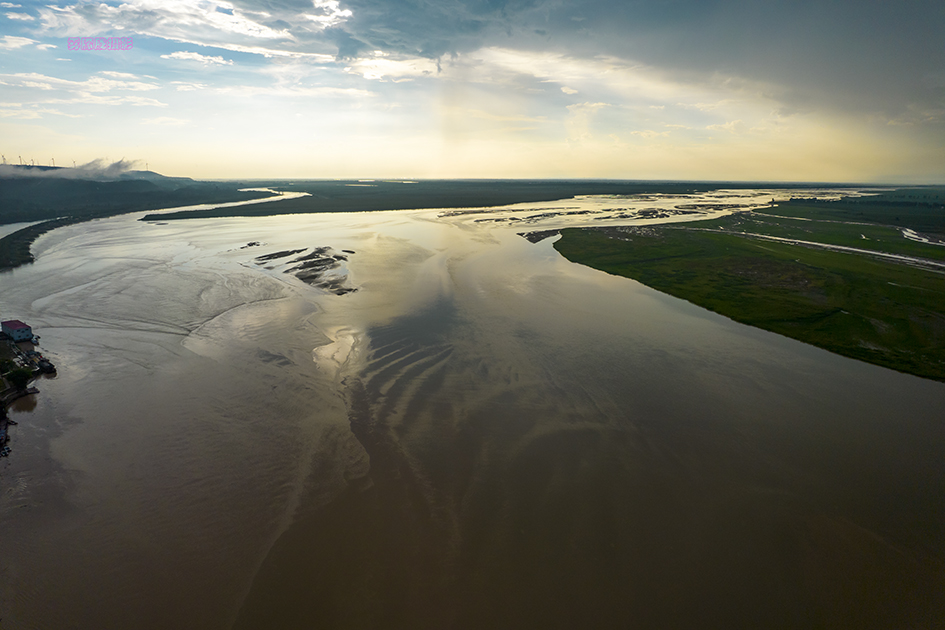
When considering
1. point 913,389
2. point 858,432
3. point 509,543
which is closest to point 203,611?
point 509,543

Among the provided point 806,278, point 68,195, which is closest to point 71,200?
point 68,195

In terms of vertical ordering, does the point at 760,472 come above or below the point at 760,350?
below

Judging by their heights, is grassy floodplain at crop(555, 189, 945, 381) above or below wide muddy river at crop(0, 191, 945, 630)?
above

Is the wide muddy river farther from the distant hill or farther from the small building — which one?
the distant hill

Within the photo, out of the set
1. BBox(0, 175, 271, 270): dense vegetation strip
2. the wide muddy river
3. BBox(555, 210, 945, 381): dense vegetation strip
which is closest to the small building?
the wide muddy river

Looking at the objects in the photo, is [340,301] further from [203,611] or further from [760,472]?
[760,472]

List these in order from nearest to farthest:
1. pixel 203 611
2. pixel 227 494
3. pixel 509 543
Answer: pixel 203 611, pixel 509 543, pixel 227 494

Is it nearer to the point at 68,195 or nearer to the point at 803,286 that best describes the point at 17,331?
the point at 803,286
